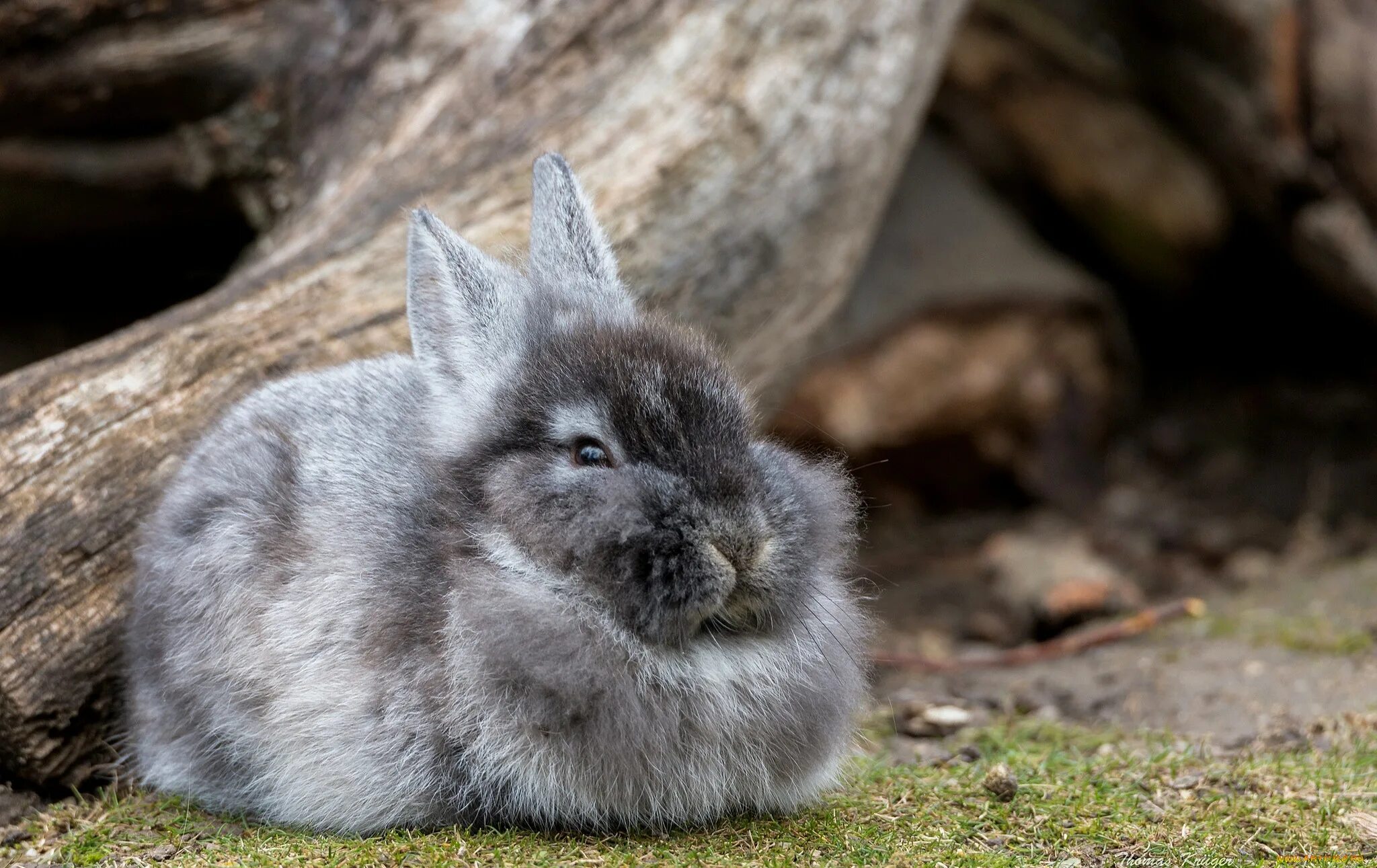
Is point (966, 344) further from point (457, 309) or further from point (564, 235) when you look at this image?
point (457, 309)

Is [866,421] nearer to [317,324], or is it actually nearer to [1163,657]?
[1163,657]

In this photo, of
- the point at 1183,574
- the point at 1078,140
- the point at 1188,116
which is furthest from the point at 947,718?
the point at 1078,140

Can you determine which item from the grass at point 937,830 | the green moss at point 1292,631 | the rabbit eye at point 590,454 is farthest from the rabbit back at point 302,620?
the green moss at point 1292,631

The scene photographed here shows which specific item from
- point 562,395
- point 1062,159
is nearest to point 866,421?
point 1062,159

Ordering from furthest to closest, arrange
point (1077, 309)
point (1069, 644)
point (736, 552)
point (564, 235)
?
1. point (1077, 309)
2. point (1069, 644)
3. point (564, 235)
4. point (736, 552)

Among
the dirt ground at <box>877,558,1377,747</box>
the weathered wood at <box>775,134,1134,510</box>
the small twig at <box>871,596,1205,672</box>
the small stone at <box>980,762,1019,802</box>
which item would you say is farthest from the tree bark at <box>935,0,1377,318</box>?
the small stone at <box>980,762,1019,802</box>

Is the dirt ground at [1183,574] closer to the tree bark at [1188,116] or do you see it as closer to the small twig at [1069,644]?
the small twig at [1069,644]
